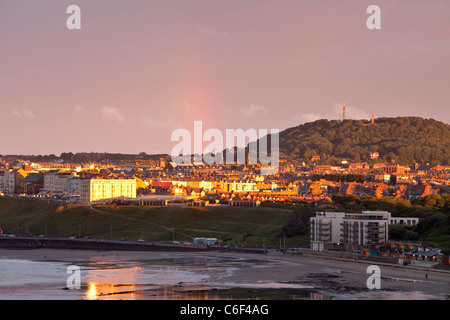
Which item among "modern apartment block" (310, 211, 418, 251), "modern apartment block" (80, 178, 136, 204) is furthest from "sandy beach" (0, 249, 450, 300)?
"modern apartment block" (80, 178, 136, 204)

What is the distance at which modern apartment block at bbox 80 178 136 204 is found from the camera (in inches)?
6718

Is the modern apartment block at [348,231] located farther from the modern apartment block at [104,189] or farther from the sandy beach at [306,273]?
the modern apartment block at [104,189]

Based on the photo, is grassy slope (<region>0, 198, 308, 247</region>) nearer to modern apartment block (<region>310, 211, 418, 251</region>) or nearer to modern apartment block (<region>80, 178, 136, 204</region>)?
modern apartment block (<region>310, 211, 418, 251</region>)

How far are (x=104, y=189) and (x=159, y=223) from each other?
4412 centimetres

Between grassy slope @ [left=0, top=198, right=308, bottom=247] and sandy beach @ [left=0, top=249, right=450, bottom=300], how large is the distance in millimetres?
15492

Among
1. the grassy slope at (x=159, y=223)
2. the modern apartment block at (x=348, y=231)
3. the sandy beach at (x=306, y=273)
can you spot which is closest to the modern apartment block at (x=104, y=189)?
the grassy slope at (x=159, y=223)

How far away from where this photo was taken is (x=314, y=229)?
10569 centimetres

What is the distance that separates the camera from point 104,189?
176000mm

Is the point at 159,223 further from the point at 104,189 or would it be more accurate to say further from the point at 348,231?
the point at 104,189

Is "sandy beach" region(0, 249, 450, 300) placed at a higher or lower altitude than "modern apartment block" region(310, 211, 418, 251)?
lower

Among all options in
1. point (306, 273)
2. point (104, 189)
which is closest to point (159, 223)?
point (104, 189)

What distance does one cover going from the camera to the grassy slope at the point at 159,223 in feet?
402

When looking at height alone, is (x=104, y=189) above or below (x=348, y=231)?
above

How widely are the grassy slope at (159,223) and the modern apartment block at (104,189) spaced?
13.1 meters
